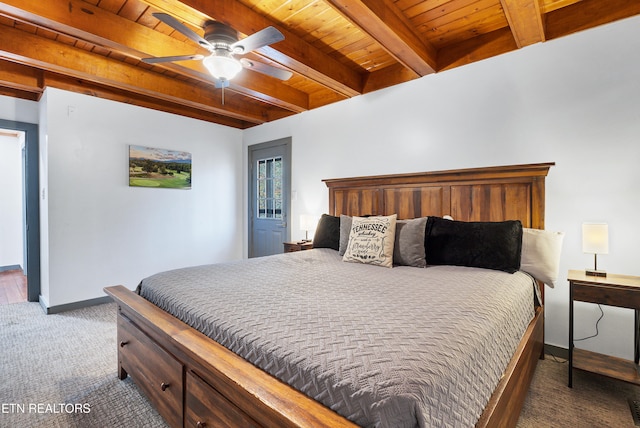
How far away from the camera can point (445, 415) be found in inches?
35.0

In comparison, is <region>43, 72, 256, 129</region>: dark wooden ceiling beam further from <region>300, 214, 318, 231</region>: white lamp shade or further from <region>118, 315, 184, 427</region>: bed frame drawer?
<region>118, 315, 184, 427</region>: bed frame drawer

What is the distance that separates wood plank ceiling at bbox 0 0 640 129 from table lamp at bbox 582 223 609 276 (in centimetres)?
151

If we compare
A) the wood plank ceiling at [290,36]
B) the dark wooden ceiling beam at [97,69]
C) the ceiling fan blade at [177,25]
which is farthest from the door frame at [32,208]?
the ceiling fan blade at [177,25]

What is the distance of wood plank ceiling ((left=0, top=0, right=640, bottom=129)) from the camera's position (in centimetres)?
224

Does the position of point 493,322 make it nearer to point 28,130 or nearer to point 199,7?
point 199,7

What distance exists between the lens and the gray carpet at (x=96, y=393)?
68.9 inches

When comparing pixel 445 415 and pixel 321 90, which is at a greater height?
pixel 321 90

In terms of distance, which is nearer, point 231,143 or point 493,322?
point 493,322

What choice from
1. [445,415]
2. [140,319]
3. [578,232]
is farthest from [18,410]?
[578,232]

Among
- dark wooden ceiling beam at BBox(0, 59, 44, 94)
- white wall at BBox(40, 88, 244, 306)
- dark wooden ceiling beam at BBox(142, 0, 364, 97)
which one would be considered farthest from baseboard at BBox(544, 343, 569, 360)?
dark wooden ceiling beam at BBox(0, 59, 44, 94)

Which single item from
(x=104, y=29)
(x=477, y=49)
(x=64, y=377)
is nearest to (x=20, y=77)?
(x=104, y=29)

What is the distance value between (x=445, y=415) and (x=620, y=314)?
2.33 m

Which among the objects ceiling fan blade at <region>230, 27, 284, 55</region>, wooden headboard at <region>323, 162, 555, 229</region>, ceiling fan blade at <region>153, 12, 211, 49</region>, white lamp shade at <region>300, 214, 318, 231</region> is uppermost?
ceiling fan blade at <region>153, 12, 211, 49</region>

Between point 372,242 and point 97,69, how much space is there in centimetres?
324
